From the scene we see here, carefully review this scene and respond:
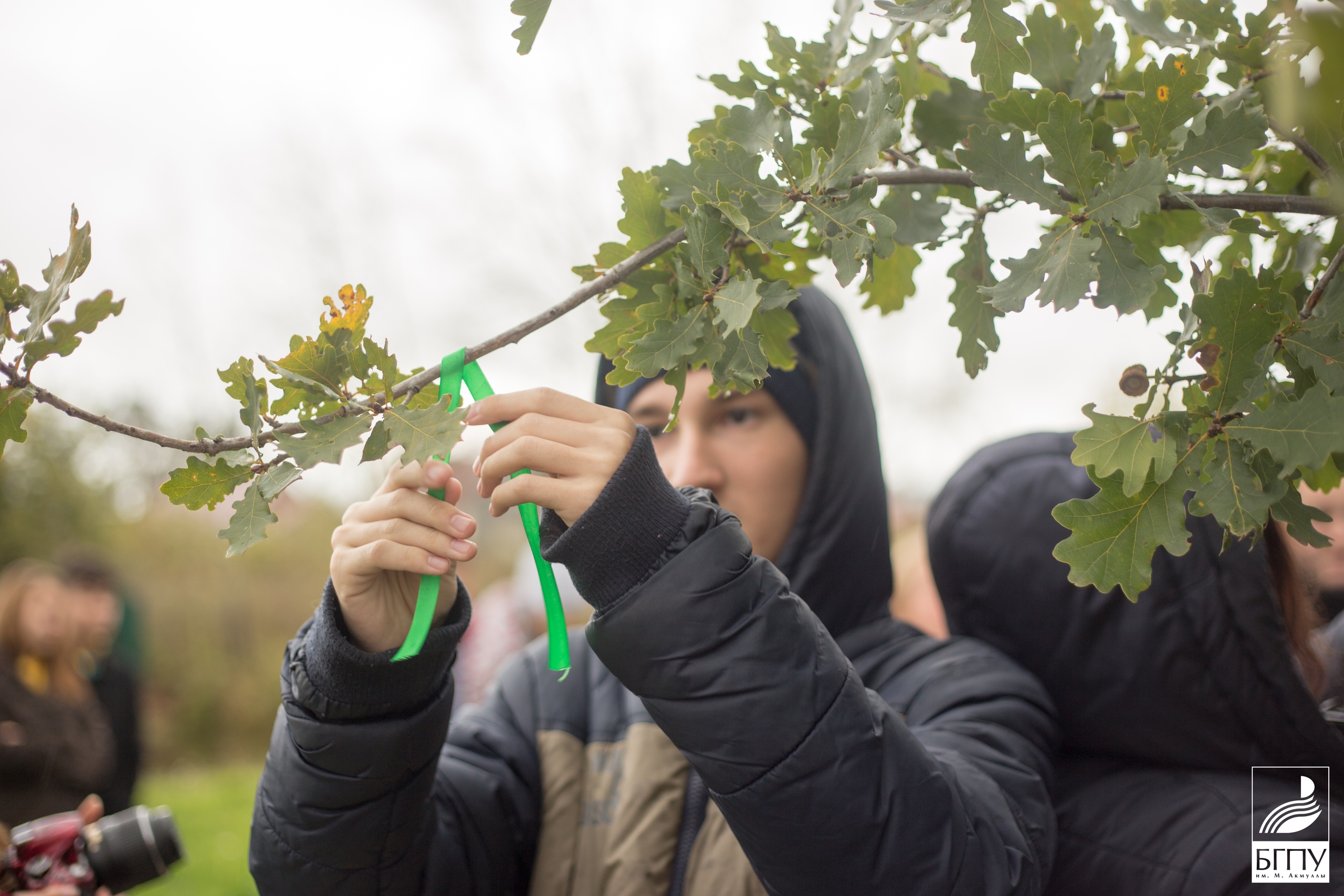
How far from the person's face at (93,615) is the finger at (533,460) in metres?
4.95

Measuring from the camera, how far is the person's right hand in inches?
41.1

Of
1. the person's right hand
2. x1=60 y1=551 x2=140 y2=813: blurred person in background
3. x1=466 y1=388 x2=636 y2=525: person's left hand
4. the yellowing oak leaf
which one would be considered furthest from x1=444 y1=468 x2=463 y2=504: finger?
x1=60 y1=551 x2=140 y2=813: blurred person in background

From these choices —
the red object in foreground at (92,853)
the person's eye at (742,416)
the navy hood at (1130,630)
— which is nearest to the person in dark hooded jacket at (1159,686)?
the navy hood at (1130,630)

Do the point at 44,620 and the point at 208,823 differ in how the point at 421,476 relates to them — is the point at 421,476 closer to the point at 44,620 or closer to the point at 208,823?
the point at 44,620

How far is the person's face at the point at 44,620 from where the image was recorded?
14.8 ft

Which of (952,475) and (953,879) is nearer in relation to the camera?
(953,879)

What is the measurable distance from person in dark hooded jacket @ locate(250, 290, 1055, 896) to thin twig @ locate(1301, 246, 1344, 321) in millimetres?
629

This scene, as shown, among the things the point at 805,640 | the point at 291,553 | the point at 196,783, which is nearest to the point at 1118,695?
the point at 805,640

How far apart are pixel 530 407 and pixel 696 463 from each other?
0.80 m

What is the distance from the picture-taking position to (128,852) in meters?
→ 1.85

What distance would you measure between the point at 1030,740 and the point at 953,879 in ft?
1.63

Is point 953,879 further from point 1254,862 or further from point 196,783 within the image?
point 196,783

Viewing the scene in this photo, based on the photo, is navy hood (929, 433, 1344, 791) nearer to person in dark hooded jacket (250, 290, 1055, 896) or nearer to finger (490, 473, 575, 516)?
person in dark hooded jacket (250, 290, 1055, 896)

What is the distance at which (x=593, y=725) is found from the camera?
1.77 m
